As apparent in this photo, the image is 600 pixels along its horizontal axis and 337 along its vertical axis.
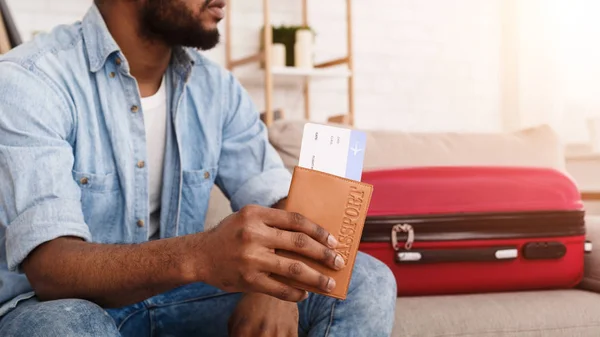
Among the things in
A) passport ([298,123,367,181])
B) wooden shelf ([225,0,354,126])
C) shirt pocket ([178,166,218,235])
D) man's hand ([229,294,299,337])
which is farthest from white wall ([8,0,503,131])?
passport ([298,123,367,181])

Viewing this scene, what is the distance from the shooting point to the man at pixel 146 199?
698mm

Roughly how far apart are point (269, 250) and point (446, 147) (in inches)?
38.2

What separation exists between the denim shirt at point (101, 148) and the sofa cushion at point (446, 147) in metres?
0.22

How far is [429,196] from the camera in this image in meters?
1.22

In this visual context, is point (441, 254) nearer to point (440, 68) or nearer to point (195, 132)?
point (195, 132)

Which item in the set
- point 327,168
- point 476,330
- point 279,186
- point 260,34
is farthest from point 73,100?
point 260,34

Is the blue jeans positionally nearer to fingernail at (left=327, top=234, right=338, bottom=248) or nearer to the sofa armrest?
fingernail at (left=327, top=234, right=338, bottom=248)

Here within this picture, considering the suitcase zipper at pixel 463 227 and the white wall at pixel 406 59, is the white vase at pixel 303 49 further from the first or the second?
the suitcase zipper at pixel 463 227

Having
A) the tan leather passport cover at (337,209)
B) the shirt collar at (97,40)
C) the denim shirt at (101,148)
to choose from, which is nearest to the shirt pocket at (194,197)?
the denim shirt at (101,148)

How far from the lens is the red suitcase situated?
1200mm

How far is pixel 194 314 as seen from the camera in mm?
998

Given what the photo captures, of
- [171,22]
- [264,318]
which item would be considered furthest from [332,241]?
[171,22]

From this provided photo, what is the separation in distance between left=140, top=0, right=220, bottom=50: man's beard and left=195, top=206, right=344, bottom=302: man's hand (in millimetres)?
565

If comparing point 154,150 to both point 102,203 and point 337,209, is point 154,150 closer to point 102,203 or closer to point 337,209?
point 102,203
